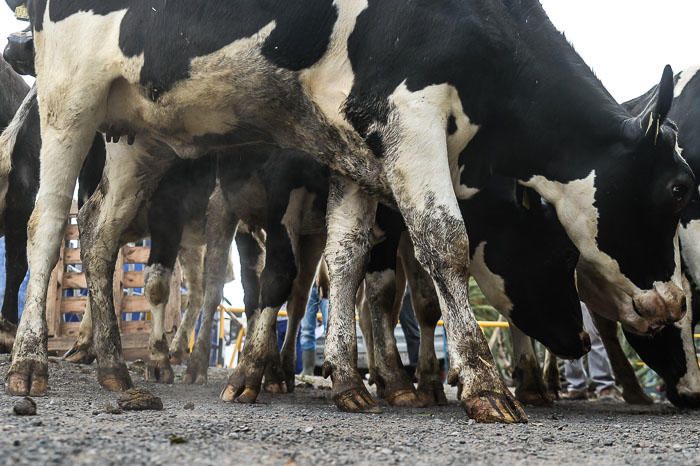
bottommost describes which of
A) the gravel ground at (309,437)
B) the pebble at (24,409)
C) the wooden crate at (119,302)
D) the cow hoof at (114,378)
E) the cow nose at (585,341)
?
the gravel ground at (309,437)

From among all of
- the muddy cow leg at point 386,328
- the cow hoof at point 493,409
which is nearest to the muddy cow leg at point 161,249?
the muddy cow leg at point 386,328

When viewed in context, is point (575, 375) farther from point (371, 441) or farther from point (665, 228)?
point (371, 441)

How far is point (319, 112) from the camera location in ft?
14.3

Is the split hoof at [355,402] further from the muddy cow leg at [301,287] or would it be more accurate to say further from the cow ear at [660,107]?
the muddy cow leg at [301,287]

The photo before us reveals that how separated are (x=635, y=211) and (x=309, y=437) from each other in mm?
2576

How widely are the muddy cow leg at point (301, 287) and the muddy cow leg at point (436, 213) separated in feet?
8.60

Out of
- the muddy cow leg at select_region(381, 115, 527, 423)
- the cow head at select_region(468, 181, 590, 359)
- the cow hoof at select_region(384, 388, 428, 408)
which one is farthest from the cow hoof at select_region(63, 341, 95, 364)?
the muddy cow leg at select_region(381, 115, 527, 423)

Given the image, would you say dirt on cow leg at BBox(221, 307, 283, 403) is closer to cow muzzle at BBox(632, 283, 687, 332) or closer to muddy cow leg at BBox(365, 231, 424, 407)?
muddy cow leg at BBox(365, 231, 424, 407)

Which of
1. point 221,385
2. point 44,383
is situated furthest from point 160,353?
point 44,383

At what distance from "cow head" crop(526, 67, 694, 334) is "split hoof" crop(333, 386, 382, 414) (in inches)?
62.7

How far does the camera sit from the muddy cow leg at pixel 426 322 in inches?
208

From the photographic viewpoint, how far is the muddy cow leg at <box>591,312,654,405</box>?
6203mm

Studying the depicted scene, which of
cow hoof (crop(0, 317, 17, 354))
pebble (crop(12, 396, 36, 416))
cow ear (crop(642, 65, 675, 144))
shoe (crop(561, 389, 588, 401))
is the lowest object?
shoe (crop(561, 389, 588, 401))

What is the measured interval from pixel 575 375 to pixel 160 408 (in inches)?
216
